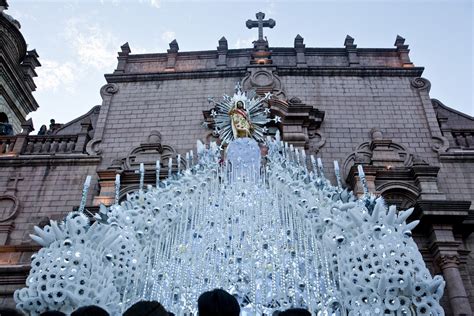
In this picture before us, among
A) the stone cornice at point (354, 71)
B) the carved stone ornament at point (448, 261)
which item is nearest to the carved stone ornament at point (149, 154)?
the stone cornice at point (354, 71)

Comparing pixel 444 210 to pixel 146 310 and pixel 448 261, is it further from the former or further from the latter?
pixel 146 310

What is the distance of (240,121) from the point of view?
981 cm

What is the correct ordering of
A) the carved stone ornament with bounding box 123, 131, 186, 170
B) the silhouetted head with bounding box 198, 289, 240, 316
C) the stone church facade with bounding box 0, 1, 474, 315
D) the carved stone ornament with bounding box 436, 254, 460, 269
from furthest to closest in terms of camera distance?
the carved stone ornament with bounding box 123, 131, 186, 170
the stone church facade with bounding box 0, 1, 474, 315
the carved stone ornament with bounding box 436, 254, 460, 269
the silhouetted head with bounding box 198, 289, 240, 316

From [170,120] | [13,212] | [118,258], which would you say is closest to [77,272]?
[118,258]

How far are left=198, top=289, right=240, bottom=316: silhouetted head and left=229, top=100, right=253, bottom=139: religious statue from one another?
658cm

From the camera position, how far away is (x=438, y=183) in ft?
35.9

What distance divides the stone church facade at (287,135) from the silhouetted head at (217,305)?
278 inches

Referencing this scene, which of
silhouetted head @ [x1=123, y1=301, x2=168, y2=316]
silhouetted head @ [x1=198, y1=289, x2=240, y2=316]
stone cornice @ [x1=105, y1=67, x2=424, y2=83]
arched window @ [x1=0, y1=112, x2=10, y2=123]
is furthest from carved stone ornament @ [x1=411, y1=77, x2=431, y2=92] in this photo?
arched window @ [x1=0, y1=112, x2=10, y2=123]

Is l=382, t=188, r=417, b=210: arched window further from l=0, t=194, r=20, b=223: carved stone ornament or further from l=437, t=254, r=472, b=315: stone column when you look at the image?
l=0, t=194, r=20, b=223: carved stone ornament

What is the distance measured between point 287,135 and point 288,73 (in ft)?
9.02

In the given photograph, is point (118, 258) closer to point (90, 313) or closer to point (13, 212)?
point (90, 313)

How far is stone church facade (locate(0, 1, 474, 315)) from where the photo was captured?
9852 mm

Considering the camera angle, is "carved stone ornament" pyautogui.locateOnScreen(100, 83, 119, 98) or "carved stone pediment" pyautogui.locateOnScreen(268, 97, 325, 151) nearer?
"carved stone pediment" pyautogui.locateOnScreen(268, 97, 325, 151)

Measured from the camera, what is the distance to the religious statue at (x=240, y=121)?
9692 mm
